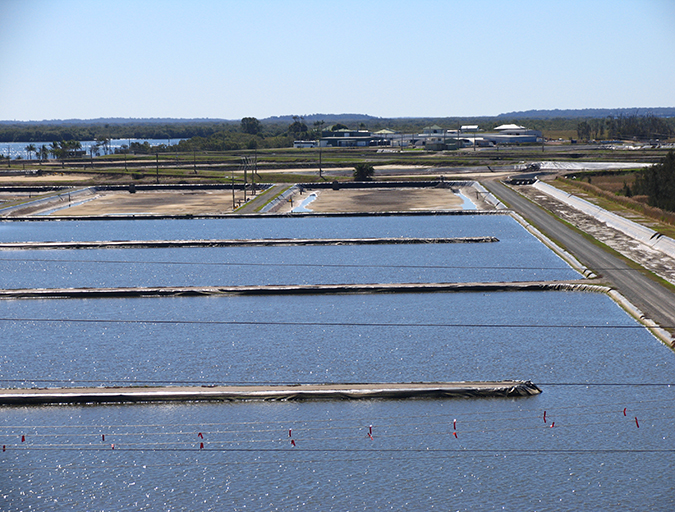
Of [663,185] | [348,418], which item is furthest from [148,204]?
[348,418]

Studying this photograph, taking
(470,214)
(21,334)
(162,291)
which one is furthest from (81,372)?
(470,214)

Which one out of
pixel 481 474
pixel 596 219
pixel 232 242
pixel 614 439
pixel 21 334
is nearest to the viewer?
pixel 481 474

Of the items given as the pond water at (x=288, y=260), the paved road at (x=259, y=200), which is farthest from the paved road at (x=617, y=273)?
the paved road at (x=259, y=200)

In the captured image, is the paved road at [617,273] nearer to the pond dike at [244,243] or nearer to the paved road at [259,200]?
the pond dike at [244,243]

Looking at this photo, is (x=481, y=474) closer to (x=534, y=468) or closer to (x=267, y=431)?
(x=534, y=468)

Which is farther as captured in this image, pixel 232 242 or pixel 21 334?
pixel 232 242
